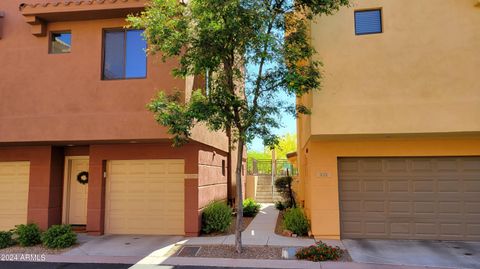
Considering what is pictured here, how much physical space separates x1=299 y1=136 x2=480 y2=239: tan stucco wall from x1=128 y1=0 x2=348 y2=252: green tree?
2374 millimetres

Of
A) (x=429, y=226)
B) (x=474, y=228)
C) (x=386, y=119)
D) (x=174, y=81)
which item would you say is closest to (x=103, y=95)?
(x=174, y=81)

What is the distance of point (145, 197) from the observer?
1210 cm

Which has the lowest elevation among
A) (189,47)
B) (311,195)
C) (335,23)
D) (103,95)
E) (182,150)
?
(311,195)

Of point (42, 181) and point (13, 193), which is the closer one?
point (42, 181)

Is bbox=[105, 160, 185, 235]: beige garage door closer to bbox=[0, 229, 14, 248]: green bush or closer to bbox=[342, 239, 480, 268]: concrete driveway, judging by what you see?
bbox=[0, 229, 14, 248]: green bush

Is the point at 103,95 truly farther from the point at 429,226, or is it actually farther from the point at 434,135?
the point at 429,226

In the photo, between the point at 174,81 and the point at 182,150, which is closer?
the point at 174,81

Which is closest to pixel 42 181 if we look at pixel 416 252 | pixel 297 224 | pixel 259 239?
pixel 259 239

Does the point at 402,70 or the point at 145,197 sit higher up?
the point at 402,70

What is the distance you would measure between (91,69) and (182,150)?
11.7 feet

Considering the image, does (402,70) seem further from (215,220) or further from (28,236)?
(28,236)

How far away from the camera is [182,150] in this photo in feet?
38.6

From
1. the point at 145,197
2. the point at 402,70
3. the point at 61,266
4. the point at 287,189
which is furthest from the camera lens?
the point at 287,189

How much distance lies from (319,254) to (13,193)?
10.4 m
